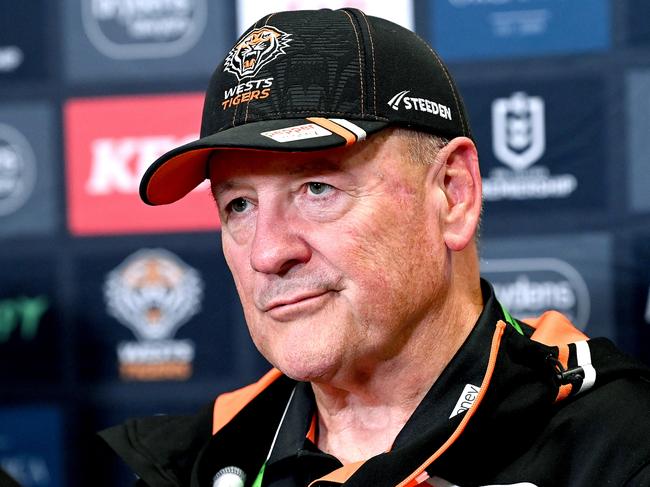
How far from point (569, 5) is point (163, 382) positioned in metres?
1.05

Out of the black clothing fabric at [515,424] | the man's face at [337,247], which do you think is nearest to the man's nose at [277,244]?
the man's face at [337,247]

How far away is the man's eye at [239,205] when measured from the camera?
1.11m

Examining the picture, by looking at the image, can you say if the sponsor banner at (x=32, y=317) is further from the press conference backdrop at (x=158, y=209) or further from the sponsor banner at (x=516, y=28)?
the sponsor banner at (x=516, y=28)

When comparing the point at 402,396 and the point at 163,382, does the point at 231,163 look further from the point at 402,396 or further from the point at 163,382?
the point at 163,382

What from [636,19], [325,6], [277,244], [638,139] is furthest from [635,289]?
[277,244]

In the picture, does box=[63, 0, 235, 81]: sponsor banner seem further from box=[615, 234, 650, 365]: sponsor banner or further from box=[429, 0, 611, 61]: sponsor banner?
box=[615, 234, 650, 365]: sponsor banner

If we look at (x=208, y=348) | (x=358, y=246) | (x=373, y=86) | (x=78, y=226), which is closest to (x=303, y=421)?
(x=358, y=246)

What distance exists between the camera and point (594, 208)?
184 centimetres

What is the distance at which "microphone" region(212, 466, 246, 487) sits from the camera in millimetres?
1201

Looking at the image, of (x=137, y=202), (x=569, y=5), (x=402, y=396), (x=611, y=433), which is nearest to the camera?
(x=611, y=433)

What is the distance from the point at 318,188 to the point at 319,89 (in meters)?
0.10

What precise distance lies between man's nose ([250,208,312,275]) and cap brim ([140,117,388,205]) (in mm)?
87

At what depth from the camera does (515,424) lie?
3.45 ft

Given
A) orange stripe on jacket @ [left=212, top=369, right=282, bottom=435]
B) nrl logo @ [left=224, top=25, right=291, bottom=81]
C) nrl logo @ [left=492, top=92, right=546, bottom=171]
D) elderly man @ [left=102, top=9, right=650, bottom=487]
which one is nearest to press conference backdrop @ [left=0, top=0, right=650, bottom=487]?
nrl logo @ [left=492, top=92, right=546, bottom=171]
